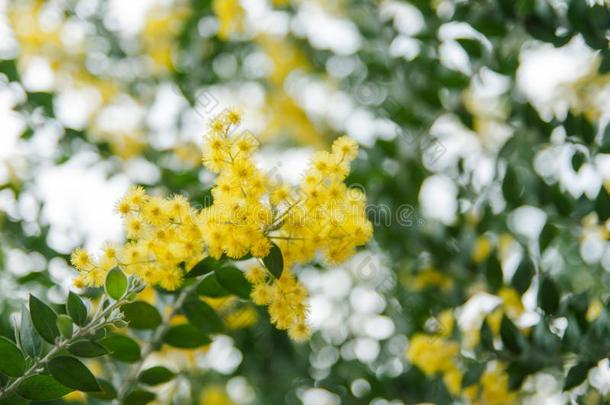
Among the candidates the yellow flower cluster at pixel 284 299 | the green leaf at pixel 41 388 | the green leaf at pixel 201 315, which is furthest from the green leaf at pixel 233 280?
the green leaf at pixel 41 388

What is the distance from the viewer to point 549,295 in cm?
170

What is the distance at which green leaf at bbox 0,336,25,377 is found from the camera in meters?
1.27

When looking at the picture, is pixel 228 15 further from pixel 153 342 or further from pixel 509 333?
pixel 509 333

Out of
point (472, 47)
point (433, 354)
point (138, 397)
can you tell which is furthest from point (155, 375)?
point (472, 47)

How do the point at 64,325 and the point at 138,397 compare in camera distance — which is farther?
the point at 138,397

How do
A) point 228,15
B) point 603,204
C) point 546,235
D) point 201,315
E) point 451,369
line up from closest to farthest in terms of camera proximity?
point 201,315, point 603,204, point 546,235, point 451,369, point 228,15

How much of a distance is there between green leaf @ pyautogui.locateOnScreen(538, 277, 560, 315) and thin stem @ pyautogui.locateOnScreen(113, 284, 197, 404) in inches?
33.4

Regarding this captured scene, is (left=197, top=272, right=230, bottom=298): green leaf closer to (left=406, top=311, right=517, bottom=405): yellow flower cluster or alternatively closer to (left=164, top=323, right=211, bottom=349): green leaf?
(left=164, top=323, right=211, bottom=349): green leaf

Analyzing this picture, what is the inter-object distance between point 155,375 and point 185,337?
0.12 metres

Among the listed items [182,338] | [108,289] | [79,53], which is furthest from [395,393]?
[79,53]

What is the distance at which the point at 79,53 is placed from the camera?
3279mm

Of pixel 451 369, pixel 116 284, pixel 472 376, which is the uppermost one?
pixel 116 284

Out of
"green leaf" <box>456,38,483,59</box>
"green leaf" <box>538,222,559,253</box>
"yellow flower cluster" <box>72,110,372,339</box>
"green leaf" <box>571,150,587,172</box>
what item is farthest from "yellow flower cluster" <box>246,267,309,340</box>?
"green leaf" <box>456,38,483,59</box>

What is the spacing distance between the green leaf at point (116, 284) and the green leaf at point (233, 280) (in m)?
0.21
